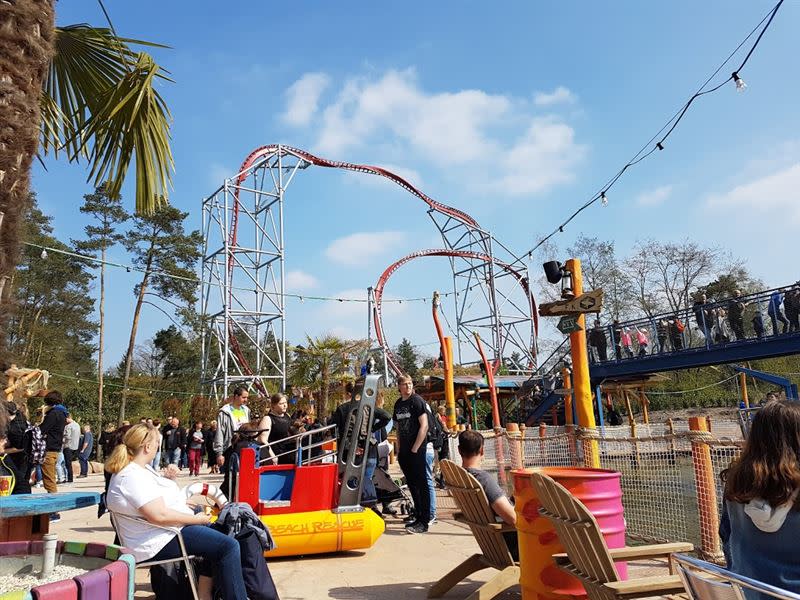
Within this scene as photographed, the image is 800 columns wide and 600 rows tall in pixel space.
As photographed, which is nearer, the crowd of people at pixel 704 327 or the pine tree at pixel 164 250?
the crowd of people at pixel 704 327

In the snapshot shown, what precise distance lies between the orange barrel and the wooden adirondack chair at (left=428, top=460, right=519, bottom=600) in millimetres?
235

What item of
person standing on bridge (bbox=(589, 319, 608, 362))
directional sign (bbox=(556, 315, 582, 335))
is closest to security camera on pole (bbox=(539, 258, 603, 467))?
directional sign (bbox=(556, 315, 582, 335))

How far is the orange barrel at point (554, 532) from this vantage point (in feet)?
10.7

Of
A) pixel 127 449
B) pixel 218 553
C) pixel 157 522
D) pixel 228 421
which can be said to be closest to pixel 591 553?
pixel 218 553

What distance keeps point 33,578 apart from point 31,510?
2.50ft

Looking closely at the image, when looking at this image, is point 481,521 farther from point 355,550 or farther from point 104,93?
point 104,93

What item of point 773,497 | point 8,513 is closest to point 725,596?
point 773,497

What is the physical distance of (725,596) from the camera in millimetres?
1682

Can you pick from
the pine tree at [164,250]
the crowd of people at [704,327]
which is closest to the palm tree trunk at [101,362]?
the pine tree at [164,250]

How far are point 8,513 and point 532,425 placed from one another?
17.9 meters

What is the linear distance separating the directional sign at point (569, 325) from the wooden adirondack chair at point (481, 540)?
253 cm

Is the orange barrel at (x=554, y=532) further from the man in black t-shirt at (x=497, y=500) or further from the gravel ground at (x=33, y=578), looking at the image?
the gravel ground at (x=33, y=578)

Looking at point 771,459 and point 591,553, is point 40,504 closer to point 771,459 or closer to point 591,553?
point 591,553

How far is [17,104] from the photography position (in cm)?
255
